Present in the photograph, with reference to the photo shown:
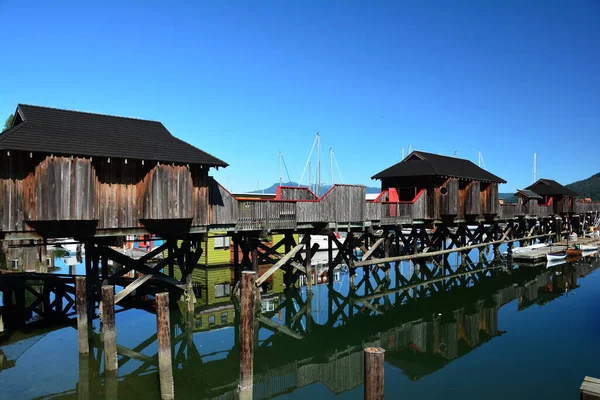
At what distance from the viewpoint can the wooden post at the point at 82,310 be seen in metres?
14.9

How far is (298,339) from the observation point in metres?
18.5

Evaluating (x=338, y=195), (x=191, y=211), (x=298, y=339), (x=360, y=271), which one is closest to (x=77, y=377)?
(x=191, y=211)

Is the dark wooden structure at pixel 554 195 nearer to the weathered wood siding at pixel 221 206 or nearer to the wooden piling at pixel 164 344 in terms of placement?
the weathered wood siding at pixel 221 206

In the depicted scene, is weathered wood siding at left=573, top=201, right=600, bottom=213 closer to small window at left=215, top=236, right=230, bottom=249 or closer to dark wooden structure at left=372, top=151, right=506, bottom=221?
dark wooden structure at left=372, top=151, right=506, bottom=221

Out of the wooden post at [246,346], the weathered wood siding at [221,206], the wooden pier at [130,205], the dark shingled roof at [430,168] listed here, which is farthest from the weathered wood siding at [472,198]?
the wooden post at [246,346]

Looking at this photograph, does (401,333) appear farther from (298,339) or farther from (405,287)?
(405,287)

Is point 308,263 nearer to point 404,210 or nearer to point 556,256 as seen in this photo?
point 404,210

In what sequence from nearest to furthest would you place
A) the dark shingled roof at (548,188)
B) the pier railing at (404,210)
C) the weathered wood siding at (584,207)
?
the pier railing at (404,210) < the dark shingled roof at (548,188) < the weathered wood siding at (584,207)

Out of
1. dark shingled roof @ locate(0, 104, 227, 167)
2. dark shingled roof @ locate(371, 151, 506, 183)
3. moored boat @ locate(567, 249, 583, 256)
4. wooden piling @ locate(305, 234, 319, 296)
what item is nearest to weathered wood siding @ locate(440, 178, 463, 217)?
dark shingled roof @ locate(371, 151, 506, 183)

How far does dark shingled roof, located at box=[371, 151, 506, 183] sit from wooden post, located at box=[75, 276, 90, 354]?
2189 cm

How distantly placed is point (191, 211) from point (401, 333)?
10.7m

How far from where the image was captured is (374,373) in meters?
8.72

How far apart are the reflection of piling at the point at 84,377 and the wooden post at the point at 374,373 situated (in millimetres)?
8570

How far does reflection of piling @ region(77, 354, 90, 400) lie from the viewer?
41.7 feet
